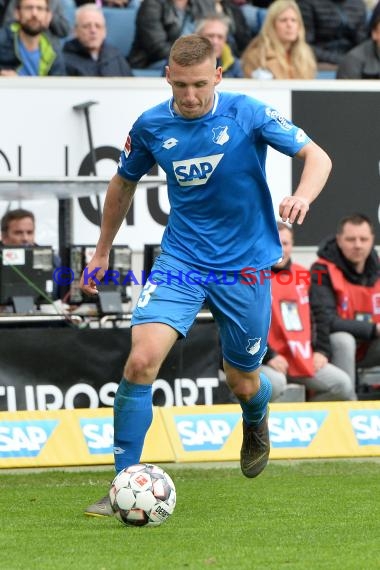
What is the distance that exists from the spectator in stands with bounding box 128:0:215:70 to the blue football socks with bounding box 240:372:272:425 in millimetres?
6630

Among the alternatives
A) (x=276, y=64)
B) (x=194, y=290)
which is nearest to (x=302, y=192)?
(x=194, y=290)

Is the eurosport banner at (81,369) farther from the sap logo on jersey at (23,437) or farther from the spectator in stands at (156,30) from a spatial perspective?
the spectator in stands at (156,30)

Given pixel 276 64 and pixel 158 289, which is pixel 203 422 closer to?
pixel 158 289

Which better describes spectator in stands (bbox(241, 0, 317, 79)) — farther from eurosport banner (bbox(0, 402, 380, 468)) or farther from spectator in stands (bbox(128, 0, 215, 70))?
eurosport banner (bbox(0, 402, 380, 468))

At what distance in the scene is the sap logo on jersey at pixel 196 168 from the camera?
6.99m

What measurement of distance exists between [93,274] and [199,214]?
0.66m

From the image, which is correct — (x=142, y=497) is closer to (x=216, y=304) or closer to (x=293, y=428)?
(x=216, y=304)

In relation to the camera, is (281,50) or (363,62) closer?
(281,50)

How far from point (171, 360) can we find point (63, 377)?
89 cm

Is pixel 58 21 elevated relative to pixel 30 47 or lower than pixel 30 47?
elevated

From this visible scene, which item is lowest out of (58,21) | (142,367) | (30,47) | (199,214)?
(142,367)

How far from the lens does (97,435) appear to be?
9.83m

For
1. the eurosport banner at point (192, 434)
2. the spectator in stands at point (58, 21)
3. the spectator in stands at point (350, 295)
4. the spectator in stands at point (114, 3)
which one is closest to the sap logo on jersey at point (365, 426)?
the eurosport banner at point (192, 434)

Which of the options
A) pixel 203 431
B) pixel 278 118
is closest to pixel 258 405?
pixel 278 118
